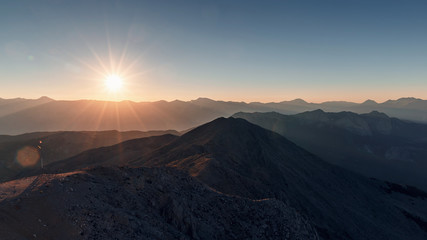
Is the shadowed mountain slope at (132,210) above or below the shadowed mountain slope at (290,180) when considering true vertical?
above

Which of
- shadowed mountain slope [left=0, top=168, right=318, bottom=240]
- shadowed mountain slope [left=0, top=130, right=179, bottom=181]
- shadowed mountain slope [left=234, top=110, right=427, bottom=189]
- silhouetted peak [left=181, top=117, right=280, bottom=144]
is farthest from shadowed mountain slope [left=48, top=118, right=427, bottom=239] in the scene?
shadowed mountain slope [left=234, top=110, right=427, bottom=189]

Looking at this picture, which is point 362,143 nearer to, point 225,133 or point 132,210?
point 225,133

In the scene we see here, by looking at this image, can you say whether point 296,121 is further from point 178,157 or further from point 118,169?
point 118,169

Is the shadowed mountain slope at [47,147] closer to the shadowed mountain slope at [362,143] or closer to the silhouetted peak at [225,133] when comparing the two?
the silhouetted peak at [225,133]

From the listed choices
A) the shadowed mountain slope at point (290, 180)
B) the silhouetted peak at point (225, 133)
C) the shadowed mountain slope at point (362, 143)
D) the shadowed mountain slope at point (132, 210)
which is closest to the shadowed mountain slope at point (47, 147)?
the shadowed mountain slope at point (290, 180)

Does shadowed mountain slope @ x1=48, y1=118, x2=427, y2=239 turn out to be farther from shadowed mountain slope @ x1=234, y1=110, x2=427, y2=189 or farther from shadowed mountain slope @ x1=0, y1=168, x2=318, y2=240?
shadowed mountain slope @ x1=234, y1=110, x2=427, y2=189

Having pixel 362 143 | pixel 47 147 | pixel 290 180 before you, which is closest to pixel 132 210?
pixel 290 180
